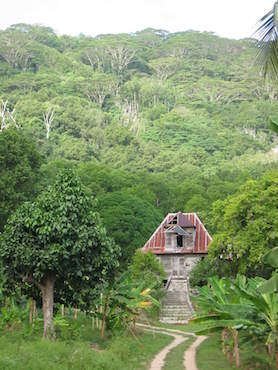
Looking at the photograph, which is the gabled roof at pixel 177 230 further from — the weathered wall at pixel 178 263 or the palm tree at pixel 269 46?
the palm tree at pixel 269 46

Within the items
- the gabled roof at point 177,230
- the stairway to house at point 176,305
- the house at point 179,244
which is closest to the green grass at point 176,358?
the stairway to house at point 176,305

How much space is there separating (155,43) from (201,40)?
51.0 feet

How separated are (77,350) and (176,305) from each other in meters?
20.6

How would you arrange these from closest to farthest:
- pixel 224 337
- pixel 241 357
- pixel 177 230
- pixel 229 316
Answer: pixel 229 316, pixel 241 357, pixel 224 337, pixel 177 230

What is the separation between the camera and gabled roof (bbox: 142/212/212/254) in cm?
4375

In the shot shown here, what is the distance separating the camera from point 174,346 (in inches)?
943

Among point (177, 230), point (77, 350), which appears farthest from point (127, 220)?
point (77, 350)

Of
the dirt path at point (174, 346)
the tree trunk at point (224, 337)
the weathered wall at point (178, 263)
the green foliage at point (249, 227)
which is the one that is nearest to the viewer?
the dirt path at point (174, 346)

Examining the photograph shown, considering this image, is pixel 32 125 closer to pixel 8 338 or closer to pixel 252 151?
pixel 252 151

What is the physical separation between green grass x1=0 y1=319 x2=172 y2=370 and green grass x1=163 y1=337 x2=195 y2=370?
2.12 feet

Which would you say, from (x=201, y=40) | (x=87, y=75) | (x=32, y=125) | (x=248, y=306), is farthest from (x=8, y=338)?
(x=201, y=40)

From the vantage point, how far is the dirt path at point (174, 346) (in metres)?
19.1

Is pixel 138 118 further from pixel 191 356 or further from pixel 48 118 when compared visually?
pixel 191 356

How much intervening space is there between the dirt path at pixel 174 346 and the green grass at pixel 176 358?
0.13 metres
